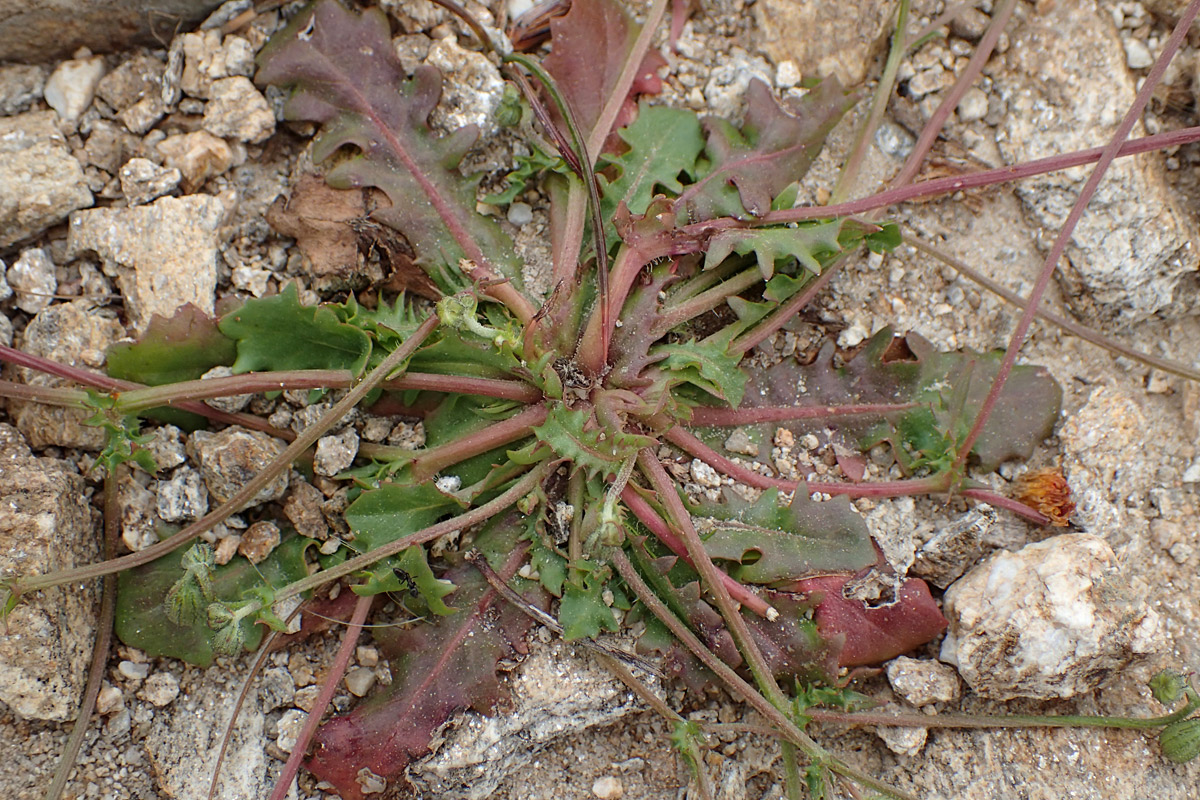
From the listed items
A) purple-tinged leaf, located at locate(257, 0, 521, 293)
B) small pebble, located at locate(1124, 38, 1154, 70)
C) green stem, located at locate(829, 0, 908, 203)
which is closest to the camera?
purple-tinged leaf, located at locate(257, 0, 521, 293)

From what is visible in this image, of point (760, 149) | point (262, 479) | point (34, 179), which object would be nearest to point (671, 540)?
point (262, 479)

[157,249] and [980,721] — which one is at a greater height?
[157,249]

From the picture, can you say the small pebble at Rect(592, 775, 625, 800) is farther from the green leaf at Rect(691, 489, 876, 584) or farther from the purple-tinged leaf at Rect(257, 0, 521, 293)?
the purple-tinged leaf at Rect(257, 0, 521, 293)

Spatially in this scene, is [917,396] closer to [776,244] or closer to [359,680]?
[776,244]

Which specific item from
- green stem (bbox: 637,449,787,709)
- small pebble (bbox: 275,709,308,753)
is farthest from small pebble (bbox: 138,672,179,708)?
green stem (bbox: 637,449,787,709)

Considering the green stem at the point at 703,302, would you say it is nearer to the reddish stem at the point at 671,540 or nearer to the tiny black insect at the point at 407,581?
the reddish stem at the point at 671,540

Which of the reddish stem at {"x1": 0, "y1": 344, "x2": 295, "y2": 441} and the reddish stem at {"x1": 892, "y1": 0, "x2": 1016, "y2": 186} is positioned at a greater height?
the reddish stem at {"x1": 892, "y1": 0, "x2": 1016, "y2": 186}

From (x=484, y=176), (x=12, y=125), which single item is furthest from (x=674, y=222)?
(x=12, y=125)

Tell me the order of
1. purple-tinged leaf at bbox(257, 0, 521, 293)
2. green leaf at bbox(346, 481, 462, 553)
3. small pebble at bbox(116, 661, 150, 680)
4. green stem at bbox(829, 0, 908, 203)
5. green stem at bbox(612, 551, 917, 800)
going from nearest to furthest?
green stem at bbox(612, 551, 917, 800) → green leaf at bbox(346, 481, 462, 553) → small pebble at bbox(116, 661, 150, 680) → purple-tinged leaf at bbox(257, 0, 521, 293) → green stem at bbox(829, 0, 908, 203)
